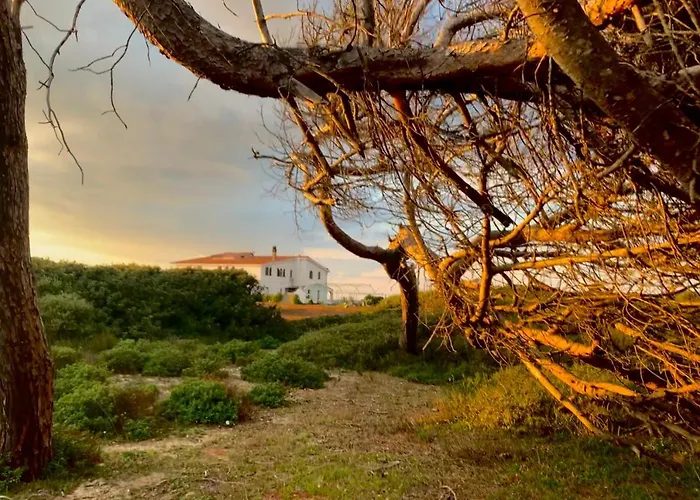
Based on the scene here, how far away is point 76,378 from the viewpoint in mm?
7723

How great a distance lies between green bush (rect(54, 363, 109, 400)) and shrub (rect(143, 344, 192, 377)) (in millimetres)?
1068

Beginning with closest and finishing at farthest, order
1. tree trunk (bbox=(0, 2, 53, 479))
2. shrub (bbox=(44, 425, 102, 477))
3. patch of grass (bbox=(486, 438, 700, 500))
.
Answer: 1. patch of grass (bbox=(486, 438, 700, 500))
2. tree trunk (bbox=(0, 2, 53, 479))
3. shrub (bbox=(44, 425, 102, 477))

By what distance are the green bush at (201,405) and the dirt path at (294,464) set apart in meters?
0.31

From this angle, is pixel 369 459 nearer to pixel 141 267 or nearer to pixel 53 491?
pixel 53 491

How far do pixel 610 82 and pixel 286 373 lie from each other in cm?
846

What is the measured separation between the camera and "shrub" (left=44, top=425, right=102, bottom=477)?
16.0 feet

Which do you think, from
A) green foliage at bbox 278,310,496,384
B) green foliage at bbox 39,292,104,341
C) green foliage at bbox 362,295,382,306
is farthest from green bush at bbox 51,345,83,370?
green foliage at bbox 362,295,382,306

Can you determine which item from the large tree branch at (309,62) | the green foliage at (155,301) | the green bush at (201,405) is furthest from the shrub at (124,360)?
the large tree branch at (309,62)

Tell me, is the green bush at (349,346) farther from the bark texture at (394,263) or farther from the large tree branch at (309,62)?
the large tree branch at (309,62)

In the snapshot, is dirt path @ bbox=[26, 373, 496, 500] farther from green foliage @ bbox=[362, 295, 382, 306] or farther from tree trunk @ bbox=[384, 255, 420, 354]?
green foliage @ bbox=[362, 295, 382, 306]

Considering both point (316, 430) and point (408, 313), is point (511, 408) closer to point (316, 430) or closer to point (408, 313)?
point (316, 430)

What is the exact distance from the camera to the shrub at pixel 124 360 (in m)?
9.58

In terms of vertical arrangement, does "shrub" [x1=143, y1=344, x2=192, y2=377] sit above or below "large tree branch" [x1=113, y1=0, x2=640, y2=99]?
below

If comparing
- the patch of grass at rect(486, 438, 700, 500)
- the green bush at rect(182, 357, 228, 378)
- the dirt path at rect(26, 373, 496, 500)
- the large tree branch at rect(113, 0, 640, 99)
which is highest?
the large tree branch at rect(113, 0, 640, 99)
